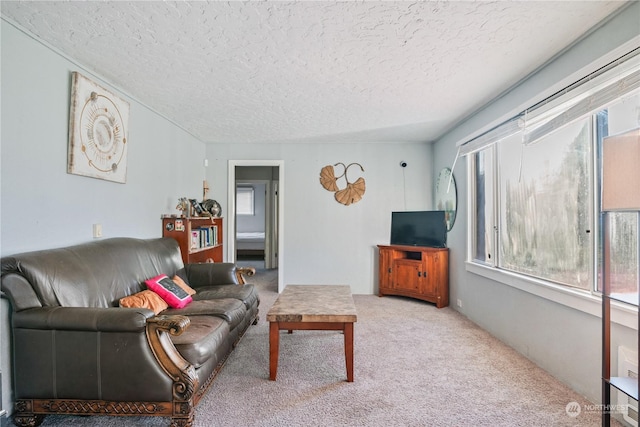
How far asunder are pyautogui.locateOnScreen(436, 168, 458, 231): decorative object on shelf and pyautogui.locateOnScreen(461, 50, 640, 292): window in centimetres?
64

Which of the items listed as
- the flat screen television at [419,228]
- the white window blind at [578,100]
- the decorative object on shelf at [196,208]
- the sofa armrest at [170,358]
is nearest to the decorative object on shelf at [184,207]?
the decorative object on shelf at [196,208]

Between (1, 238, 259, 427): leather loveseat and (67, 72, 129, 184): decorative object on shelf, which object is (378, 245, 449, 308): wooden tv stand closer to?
(1, 238, 259, 427): leather loveseat

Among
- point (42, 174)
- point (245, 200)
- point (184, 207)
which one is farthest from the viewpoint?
point (245, 200)

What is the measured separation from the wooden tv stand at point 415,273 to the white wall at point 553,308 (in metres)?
0.47

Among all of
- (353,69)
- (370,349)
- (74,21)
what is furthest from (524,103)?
(74,21)

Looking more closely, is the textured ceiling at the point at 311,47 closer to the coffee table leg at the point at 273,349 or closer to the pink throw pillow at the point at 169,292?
the pink throw pillow at the point at 169,292

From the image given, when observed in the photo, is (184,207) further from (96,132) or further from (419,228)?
(419,228)

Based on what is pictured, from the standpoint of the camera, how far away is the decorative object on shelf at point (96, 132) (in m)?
2.27

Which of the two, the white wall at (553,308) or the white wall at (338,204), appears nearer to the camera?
the white wall at (553,308)

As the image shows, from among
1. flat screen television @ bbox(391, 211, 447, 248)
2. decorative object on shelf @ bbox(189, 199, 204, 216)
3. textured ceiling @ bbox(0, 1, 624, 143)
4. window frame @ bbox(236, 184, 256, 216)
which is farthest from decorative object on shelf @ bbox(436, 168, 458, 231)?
window frame @ bbox(236, 184, 256, 216)

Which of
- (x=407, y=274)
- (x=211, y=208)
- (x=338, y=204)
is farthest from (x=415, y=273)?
(x=211, y=208)

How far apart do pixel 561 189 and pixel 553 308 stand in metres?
0.89

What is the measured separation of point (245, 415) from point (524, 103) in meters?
3.08

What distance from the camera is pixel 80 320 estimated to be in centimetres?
166
